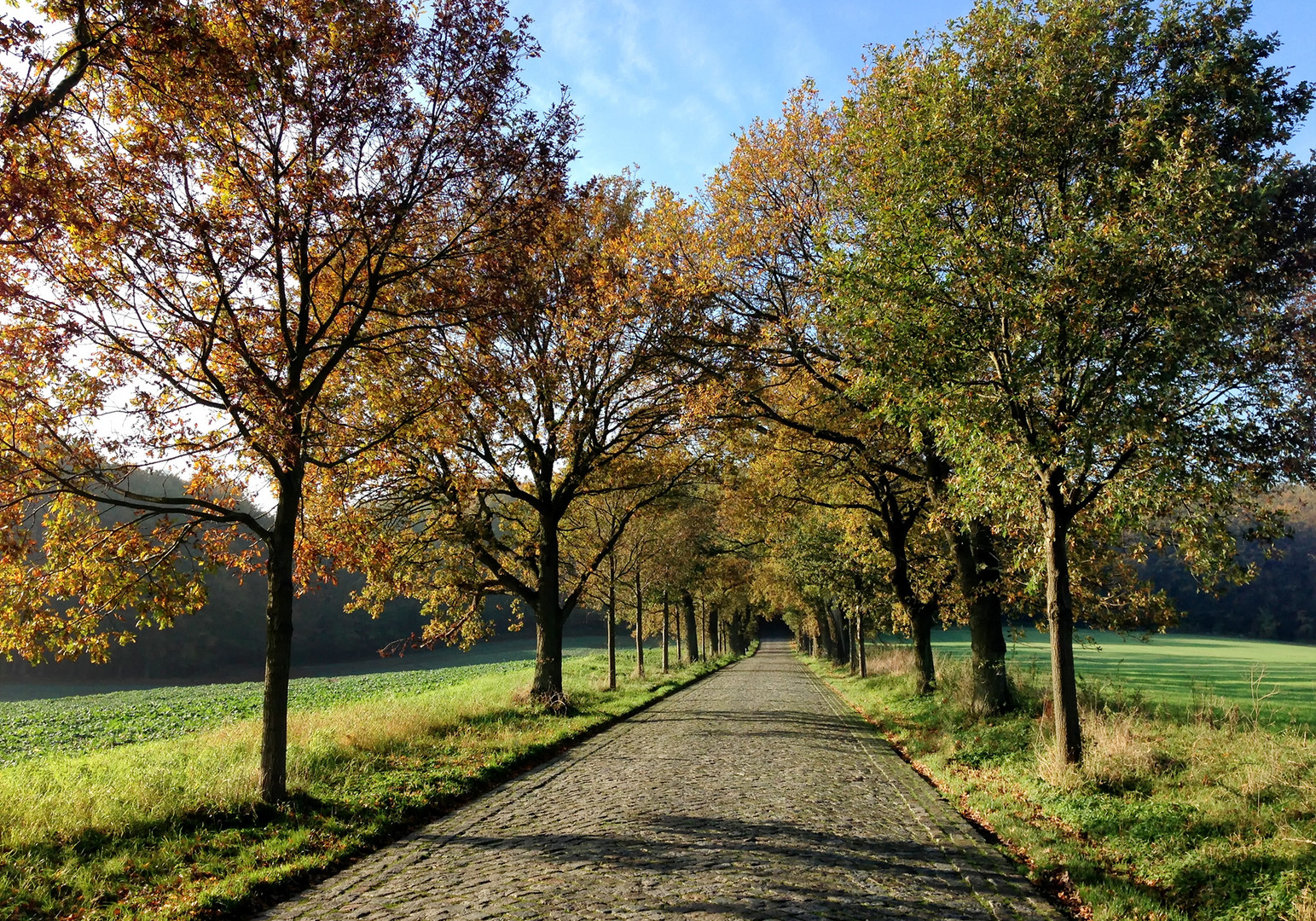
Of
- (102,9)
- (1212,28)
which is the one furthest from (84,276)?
(1212,28)

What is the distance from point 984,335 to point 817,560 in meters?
19.2

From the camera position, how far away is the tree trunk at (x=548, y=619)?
1909 centimetres

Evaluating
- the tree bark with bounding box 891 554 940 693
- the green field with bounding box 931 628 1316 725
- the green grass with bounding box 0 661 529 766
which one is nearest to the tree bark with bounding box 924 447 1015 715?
the green field with bounding box 931 628 1316 725

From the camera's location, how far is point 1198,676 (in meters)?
32.0

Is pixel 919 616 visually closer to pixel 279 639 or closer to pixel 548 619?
pixel 548 619

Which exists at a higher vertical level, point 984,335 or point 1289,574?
point 984,335

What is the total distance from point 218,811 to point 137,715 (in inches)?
1001

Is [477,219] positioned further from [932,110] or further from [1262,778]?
[1262,778]

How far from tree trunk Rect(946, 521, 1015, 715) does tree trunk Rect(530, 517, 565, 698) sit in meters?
9.87

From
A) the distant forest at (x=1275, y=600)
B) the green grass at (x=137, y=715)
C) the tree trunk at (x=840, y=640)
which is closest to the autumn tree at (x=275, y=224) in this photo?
the green grass at (x=137, y=715)

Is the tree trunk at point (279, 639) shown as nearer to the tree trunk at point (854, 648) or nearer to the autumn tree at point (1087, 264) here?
the autumn tree at point (1087, 264)

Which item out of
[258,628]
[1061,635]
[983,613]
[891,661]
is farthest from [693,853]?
[258,628]

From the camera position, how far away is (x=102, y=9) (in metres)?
6.47

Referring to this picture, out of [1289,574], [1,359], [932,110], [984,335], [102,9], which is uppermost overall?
[932,110]
